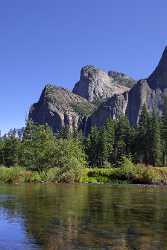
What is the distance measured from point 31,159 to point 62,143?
984 cm

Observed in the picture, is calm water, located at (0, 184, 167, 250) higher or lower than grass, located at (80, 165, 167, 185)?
lower

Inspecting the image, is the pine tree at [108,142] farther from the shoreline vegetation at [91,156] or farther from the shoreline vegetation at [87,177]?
the shoreline vegetation at [87,177]

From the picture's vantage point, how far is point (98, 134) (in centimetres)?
12925

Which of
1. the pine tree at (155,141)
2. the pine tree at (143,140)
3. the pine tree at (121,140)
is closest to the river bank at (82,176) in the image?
the pine tree at (155,141)

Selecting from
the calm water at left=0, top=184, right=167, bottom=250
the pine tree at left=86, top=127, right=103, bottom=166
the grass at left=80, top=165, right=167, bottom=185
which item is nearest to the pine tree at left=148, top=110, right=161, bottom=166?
the pine tree at left=86, top=127, right=103, bottom=166

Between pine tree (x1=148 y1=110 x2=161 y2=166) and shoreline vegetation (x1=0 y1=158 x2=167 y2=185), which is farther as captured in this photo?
pine tree (x1=148 y1=110 x2=161 y2=166)

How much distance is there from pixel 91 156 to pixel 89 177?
4852 centimetres

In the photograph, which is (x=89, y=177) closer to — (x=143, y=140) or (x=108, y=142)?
(x=143, y=140)

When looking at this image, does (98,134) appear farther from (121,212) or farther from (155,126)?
(121,212)

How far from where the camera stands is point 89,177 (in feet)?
264

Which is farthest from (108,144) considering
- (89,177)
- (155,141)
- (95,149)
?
(89,177)

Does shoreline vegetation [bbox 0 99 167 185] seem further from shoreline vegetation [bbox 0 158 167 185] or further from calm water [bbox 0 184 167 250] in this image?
calm water [bbox 0 184 167 250]

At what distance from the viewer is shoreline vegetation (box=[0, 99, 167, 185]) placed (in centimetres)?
7531

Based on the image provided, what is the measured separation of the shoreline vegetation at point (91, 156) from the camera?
75.3m
